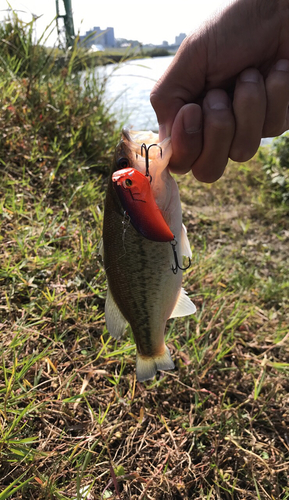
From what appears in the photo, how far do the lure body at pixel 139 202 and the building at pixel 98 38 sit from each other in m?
4.06

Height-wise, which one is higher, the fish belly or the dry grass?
the fish belly

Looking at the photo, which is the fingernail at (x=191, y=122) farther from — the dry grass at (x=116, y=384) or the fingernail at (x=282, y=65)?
the dry grass at (x=116, y=384)

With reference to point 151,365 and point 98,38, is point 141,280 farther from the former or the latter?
point 98,38

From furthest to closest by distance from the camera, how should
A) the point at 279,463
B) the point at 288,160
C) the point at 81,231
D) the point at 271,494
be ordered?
the point at 288,160
the point at 81,231
the point at 279,463
the point at 271,494

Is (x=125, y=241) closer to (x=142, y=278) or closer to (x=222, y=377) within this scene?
(x=142, y=278)

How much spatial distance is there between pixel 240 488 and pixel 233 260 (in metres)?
2.20

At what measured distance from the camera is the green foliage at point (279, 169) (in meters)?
5.27

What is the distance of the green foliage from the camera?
527 centimetres

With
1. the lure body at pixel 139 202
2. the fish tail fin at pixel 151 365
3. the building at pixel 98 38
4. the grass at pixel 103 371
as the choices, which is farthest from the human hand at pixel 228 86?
the building at pixel 98 38

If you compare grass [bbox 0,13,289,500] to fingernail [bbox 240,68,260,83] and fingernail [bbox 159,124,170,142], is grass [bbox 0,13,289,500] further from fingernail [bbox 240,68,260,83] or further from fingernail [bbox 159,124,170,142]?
fingernail [bbox 240,68,260,83]

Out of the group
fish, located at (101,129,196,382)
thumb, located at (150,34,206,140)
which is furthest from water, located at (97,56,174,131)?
fish, located at (101,129,196,382)

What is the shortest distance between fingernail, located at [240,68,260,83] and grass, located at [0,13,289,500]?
5.38ft

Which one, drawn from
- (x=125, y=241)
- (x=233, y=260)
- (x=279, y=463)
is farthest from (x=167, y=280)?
(x=233, y=260)

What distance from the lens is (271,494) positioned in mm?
1946
